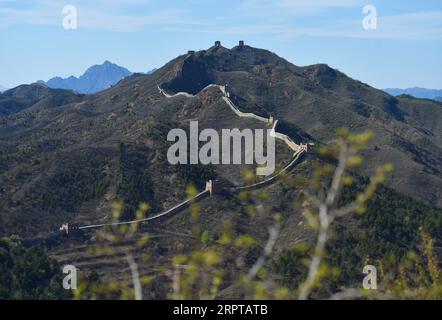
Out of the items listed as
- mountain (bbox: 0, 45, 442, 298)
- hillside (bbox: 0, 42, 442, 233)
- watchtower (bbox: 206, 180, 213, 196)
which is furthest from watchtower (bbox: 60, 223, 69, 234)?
watchtower (bbox: 206, 180, 213, 196)

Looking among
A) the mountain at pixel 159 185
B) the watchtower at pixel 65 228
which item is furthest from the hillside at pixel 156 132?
the watchtower at pixel 65 228

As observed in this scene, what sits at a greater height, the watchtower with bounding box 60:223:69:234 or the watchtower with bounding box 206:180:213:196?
the watchtower with bounding box 206:180:213:196

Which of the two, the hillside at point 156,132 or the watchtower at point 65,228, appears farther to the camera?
the hillside at point 156,132

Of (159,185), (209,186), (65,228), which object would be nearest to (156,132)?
(159,185)

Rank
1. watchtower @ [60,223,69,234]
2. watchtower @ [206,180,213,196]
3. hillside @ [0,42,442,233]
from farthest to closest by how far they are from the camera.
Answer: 1. hillside @ [0,42,442,233]
2. watchtower @ [206,180,213,196]
3. watchtower @ [60,223,69,234]

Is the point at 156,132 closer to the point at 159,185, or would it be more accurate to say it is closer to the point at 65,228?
the point at 159,185

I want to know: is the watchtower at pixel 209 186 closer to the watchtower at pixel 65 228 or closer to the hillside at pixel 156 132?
the hillside at pixel 156 132

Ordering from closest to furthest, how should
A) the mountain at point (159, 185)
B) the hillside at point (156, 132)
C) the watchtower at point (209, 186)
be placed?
the mountain at point (159, 185) < the watchtower at point (209, 186) < the hillside at point (156, 132)

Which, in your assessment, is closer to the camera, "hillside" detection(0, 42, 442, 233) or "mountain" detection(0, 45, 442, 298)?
"mountain" detection(0, 45, 442, 298)

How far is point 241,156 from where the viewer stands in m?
84.8

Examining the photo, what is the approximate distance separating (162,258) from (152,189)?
15.5 metres

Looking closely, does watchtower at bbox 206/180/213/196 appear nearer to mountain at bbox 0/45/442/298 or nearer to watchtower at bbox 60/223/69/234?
mountain at bbox 0/45/442/298

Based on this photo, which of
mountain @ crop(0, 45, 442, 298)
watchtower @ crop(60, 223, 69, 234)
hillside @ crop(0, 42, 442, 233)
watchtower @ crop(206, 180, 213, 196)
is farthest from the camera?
hillside @ crop(0, 42, 442, 233)

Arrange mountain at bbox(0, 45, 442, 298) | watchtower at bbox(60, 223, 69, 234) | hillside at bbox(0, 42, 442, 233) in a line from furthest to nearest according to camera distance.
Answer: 1. hillside at bbox(0, 42, 442, 233)
2. watchtower at bbox(60, 223, 69, 234)
3. mountain at bbox(0, 45, 442, 298)
